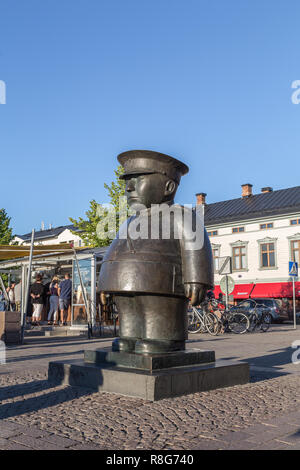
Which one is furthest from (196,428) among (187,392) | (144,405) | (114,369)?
(114,369)

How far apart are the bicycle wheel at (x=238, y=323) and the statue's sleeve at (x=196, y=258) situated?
10608 mm

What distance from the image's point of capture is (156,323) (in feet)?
16.3

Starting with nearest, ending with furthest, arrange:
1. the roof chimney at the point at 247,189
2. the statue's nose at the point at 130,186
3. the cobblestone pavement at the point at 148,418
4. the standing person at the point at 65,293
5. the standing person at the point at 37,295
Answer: the cobblestone pavement at the point at 148,418
the statue's nose at the point at 130,186
the standing person at the point at 37,295
the standing person at the point at 65,293
the roof chimney at the point at 247,189

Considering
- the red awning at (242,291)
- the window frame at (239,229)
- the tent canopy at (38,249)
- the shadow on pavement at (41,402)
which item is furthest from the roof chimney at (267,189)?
the shadow on pavement at (41,402)

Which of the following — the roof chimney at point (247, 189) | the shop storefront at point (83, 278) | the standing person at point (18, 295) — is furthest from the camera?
the roof chimney at point (247, 189)

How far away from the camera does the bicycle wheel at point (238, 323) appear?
15305 millimetres

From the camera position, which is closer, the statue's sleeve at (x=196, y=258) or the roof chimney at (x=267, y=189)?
the statue's sleeve at (x=196, y=258)

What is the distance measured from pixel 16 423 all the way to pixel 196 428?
4.40 feet

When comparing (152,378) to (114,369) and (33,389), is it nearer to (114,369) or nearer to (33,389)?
(114,369)

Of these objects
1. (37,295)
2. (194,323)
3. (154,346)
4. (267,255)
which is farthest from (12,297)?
(267,255)

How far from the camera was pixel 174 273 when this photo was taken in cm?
496

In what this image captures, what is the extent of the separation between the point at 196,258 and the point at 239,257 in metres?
33.4

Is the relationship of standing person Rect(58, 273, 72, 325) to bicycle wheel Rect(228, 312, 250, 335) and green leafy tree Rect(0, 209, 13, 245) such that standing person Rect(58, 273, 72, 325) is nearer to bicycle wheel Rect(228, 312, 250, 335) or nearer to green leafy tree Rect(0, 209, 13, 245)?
bicycle wheel Rect(228, 312, 250, 335)

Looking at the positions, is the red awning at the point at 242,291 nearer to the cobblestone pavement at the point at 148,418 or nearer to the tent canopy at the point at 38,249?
the tent canopy at the point at 38,249
